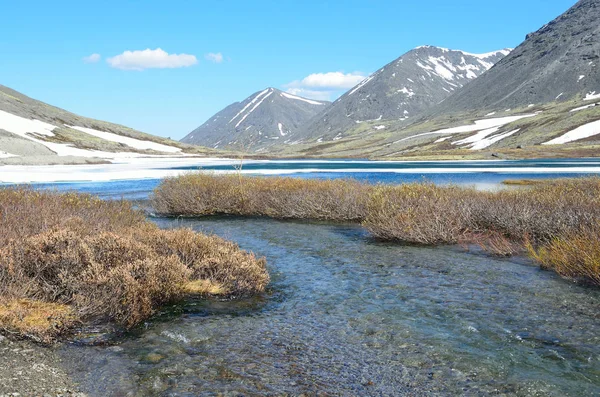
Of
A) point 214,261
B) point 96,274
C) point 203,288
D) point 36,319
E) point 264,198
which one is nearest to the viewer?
point 36,319

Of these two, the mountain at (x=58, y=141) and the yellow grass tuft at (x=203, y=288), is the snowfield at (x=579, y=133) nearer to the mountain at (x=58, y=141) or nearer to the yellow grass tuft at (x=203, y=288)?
the mountain at (x=58, y=141)

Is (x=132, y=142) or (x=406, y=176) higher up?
(x=132, y=142)

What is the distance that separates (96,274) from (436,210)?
556 inches

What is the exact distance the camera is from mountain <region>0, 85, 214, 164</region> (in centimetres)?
8751

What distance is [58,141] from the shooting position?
13062 cm

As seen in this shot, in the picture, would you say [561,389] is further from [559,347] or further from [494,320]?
[494,320]

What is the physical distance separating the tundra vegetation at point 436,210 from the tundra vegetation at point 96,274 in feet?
27.2

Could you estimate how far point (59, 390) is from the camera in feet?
21.0

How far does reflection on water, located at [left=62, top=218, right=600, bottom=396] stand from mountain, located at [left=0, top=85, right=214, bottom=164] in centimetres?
7798

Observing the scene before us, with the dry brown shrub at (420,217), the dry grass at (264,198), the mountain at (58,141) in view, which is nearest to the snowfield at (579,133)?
the mountain at (58,141)

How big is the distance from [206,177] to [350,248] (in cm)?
1417

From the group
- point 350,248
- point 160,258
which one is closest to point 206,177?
point 350,248

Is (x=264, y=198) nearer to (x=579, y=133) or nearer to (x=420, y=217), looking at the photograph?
(x=420, y=217)

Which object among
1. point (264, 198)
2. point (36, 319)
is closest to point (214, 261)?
point (36, 319)
